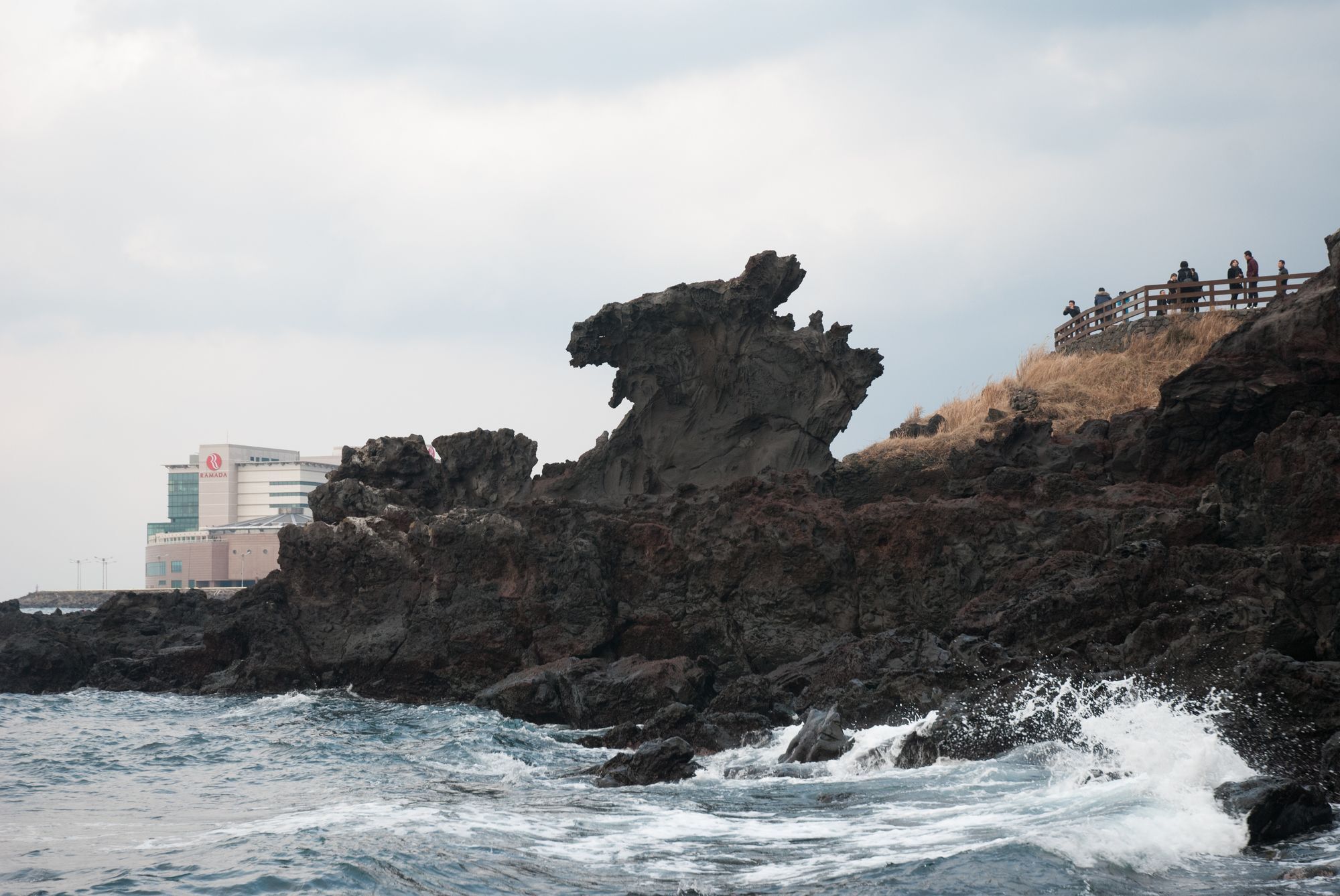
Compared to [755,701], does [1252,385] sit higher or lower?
higher

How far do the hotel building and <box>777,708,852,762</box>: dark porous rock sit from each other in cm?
8898

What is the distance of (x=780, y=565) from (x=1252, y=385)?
8.12 metres

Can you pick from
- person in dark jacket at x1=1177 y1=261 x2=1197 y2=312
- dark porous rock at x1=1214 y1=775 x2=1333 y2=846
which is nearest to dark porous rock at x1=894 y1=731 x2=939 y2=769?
dark porous rock at x1=1214 y1=775 x2=1333 y2=846

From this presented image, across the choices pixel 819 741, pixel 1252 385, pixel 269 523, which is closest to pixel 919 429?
pixel 1252 385

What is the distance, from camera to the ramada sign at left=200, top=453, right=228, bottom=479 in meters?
125

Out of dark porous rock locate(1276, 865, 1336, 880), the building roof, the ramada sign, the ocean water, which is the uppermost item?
the ramada sign

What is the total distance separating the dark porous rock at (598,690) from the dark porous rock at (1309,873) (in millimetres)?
10419

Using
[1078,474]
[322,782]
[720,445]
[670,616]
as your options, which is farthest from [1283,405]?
Result: [322,782]

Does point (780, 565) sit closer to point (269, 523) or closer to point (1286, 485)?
point (1286, 485)

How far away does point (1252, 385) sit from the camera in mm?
19078

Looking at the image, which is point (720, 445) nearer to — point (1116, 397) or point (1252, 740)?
point (1116, 397)

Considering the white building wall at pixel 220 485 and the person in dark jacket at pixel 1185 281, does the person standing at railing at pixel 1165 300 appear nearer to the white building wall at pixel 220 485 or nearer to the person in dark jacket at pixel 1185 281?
the person in dark jacket at pixel 1185 281

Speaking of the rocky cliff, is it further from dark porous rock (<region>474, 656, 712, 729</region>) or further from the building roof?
the building roof

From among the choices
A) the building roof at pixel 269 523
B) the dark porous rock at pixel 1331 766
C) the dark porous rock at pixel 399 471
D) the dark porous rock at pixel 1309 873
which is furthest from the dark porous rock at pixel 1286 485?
the building roof at pixel 269 523
